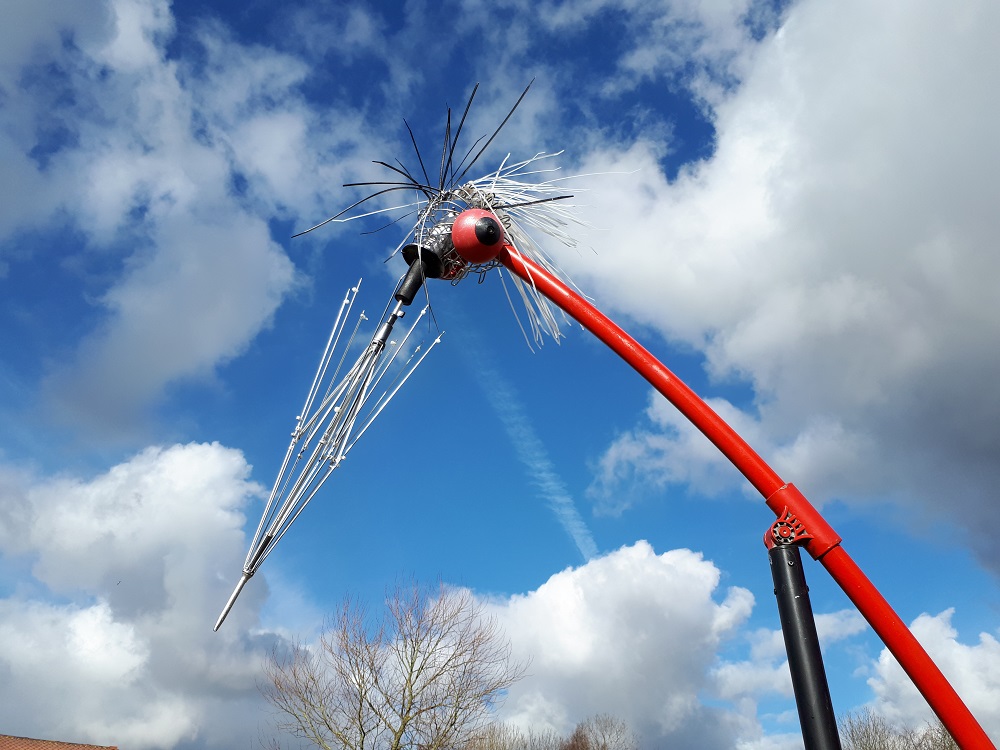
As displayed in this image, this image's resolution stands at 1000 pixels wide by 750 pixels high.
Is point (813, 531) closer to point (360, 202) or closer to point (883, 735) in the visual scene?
point (360, 202)

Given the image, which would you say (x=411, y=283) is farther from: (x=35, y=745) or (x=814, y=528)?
(x=35, y=745)

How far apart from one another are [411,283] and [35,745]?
3818 centimetres

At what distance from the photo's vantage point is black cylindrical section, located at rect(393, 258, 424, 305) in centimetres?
729

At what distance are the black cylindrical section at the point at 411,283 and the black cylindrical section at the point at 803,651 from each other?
12.9ft

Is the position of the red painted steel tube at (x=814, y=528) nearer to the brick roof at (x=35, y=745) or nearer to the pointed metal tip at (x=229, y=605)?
the pointed metal tip at (x=229, y=605)

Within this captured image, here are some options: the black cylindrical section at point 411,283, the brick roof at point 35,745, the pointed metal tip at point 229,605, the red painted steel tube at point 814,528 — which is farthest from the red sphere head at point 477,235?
the brick roof at point 35,745

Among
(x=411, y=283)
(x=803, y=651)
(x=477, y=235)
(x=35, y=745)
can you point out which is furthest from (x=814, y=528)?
(x=35, y=745)

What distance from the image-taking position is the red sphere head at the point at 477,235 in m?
7.22

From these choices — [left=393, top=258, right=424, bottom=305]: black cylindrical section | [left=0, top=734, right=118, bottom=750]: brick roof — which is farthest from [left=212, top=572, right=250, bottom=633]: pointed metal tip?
[left=0, top=734, right=118, bottom=750]: brick roof

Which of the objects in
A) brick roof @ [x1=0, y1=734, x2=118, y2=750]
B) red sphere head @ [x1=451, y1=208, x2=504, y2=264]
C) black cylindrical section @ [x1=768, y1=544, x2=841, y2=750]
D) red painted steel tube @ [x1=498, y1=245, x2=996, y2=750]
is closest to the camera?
black cylindrical section @ [x1=768, y1=544, x2=841, y2=750]

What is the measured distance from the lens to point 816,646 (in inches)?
211

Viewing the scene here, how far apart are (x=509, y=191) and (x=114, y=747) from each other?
38330 mm

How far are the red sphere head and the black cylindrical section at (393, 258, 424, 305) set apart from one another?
416 millimetres

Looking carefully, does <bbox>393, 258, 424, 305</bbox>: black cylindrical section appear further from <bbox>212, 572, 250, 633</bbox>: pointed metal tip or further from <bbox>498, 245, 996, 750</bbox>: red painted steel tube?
<bbox>212, 572, 250, 633</bbox>: pointed metal tip
